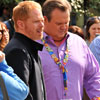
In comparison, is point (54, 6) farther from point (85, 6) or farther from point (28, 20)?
point (85, 6)

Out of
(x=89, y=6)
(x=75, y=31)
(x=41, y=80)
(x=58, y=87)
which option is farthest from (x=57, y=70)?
(x=89, y=6)

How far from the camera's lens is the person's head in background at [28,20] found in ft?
9.43

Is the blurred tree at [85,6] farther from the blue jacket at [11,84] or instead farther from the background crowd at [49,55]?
the blue jacket at [11,84]

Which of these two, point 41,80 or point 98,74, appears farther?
point 98,74

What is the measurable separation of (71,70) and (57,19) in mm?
508

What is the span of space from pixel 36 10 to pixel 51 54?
0.56m

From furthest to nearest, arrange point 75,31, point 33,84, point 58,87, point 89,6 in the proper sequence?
point 89,6 → point 75,31 → point 58,87 → point 33,84

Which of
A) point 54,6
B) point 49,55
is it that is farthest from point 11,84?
point 54,6

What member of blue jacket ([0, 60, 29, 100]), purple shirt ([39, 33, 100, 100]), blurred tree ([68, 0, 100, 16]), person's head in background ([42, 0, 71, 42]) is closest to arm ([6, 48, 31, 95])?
blue jacket ([0, 60, 29, 100])

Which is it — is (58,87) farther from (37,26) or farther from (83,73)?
(37,26)

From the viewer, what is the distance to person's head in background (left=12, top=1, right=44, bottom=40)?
288 centimetres

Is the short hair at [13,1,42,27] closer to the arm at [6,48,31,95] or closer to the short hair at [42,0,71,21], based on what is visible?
the arm at [6,48,31,95]

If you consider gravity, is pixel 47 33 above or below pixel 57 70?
above

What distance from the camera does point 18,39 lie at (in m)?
2.88
